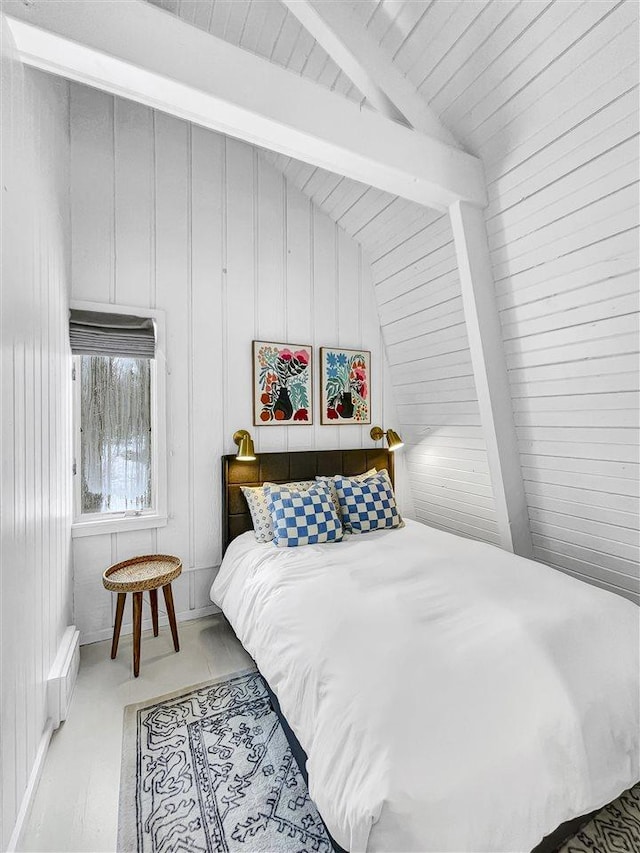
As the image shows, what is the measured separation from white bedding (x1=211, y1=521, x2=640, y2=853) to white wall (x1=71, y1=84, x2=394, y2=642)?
109cm

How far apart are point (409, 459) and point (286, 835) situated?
2.47 meters

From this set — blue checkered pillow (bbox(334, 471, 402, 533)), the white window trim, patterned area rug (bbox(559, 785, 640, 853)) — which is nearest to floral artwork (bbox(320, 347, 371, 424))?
blue checkered pillow (bbox(334, 471, 402, 533))

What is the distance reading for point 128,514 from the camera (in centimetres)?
246

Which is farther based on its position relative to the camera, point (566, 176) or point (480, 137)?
point (480, 137)

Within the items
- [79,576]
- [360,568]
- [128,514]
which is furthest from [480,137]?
[79,576]

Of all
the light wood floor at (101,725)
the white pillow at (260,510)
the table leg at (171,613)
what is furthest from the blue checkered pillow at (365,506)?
the table leg at (171,613)

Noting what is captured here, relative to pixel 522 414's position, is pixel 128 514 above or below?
below

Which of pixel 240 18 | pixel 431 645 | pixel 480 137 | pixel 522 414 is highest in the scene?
pixel 240 18

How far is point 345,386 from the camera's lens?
3094 mm

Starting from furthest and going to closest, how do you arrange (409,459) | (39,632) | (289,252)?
(409,459) → (289,252) → (39,632)

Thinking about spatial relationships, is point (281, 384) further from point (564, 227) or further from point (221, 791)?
point (221, 791)

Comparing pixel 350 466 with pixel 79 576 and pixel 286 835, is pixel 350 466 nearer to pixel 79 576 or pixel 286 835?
pixel 79 576

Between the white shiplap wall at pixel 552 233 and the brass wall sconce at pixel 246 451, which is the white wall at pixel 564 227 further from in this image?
the brass wall sconce at pixel 246 451

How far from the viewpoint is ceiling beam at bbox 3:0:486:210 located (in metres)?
1.28
